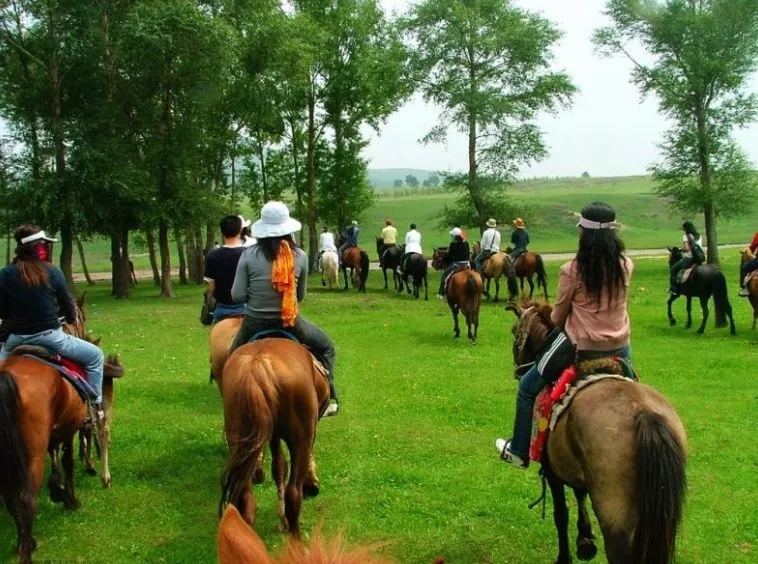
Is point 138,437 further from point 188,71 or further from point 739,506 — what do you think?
point 188,71

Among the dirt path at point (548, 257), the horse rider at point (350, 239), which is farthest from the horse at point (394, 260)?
the dirt path at point (548, 257)

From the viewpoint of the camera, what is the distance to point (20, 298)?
584cm

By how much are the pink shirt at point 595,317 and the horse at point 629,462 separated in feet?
1.24

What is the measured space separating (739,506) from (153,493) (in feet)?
17.8

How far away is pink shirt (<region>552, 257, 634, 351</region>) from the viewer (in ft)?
15.1

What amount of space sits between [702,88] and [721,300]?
58.2ft

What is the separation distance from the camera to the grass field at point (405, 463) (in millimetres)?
5723

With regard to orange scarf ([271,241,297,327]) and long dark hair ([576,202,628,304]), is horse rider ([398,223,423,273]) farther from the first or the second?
long dark hair ([576,202,628,304])

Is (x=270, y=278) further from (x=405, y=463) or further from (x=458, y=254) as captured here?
(x=458, y=254)

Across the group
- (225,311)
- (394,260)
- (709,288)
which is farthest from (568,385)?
(394,260)

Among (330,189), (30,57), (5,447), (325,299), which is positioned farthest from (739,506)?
(330,189)

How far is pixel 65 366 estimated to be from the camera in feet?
19.8

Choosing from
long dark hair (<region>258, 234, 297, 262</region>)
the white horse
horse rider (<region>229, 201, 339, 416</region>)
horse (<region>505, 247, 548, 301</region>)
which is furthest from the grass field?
the white horse

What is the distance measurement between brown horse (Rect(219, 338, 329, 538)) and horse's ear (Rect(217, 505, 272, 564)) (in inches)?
113
